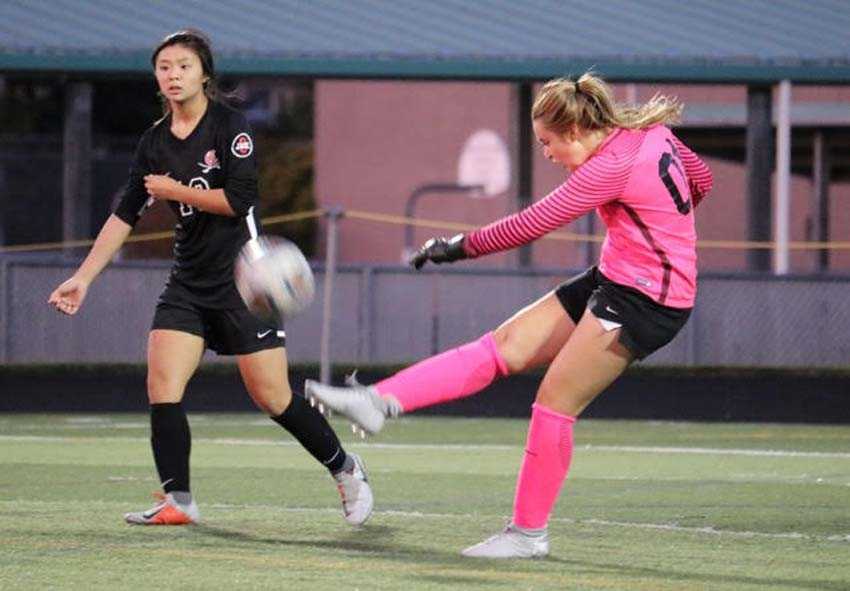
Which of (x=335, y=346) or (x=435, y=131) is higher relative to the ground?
(x=435, y=131)

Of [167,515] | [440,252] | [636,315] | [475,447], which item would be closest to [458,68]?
[475,447]

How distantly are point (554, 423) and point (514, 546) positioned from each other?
0.51 meters

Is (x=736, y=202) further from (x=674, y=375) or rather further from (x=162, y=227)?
(x=674, y=375)

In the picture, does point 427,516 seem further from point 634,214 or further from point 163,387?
point 634,214

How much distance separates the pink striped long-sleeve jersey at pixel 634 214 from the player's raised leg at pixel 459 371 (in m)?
0.33

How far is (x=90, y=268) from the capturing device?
9.18 meters

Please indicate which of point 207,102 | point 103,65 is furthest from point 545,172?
point 207,102

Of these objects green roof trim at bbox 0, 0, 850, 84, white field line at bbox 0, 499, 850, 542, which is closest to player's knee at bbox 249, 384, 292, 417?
white field line at bbox 0, 499, 850, 542

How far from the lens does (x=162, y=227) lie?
37.3 meters

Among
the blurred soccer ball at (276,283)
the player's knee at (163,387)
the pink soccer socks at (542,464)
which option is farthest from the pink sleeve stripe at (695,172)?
the player's knee at (163,387)

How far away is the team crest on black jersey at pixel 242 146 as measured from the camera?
9.09 metres

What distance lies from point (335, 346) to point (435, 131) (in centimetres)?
1985

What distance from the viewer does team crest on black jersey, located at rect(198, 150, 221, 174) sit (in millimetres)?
9094

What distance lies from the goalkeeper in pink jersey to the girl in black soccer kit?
4.42 ft
